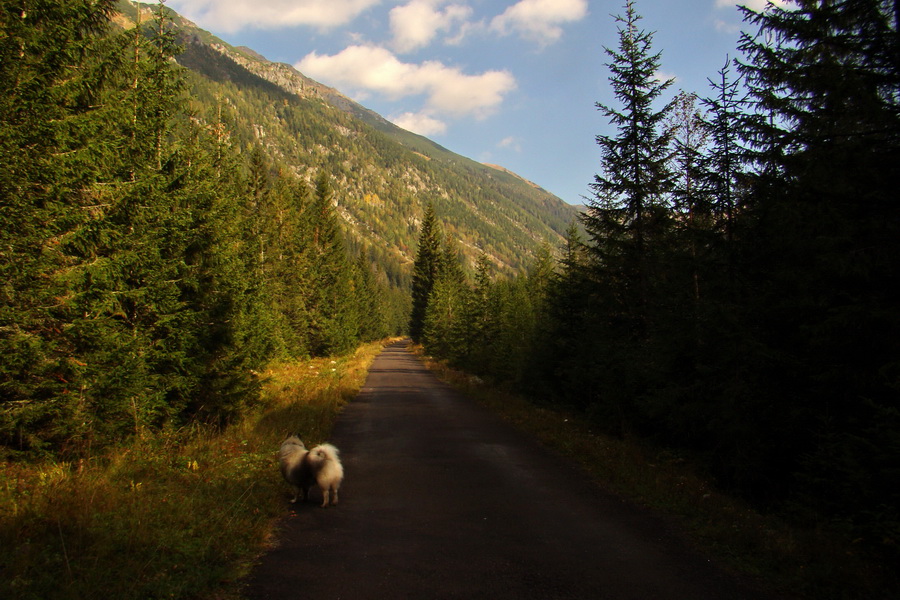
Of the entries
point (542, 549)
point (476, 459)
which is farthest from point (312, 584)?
point (476, 459)

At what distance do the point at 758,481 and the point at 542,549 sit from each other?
5.60 m

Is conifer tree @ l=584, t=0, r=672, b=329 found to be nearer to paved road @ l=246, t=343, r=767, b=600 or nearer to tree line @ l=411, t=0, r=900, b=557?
tree line @ l=411, t=0, r=900, b=557

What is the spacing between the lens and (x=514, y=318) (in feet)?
82.6

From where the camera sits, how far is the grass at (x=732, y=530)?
4.38 metres

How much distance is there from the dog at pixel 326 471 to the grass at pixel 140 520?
0.64 m

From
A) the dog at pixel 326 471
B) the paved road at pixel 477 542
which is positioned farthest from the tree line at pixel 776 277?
the dog at pixel 326 471

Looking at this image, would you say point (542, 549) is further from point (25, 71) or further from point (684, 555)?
point (25, 71)

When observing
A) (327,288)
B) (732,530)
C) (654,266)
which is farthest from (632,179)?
(327,288)

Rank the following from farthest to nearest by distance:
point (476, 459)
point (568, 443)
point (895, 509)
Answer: point (568, 443)
point (476, 459)
point (895, 509)

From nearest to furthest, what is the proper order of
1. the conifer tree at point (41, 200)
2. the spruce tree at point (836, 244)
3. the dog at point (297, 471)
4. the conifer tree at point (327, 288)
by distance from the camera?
the spruce tree at point (836, 244) < the conifer tree at point (41, 200) < the dog at point (297, 471) < the conifer tree at point (327, 288)

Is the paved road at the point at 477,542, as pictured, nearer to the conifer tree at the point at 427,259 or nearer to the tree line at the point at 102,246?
the tree line at the point at 102,246

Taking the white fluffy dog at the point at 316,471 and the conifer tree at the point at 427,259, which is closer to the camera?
the white fluffy dog at the point at 316,471

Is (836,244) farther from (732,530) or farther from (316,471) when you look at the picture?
(316,471)

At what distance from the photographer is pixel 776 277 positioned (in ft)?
23.6
